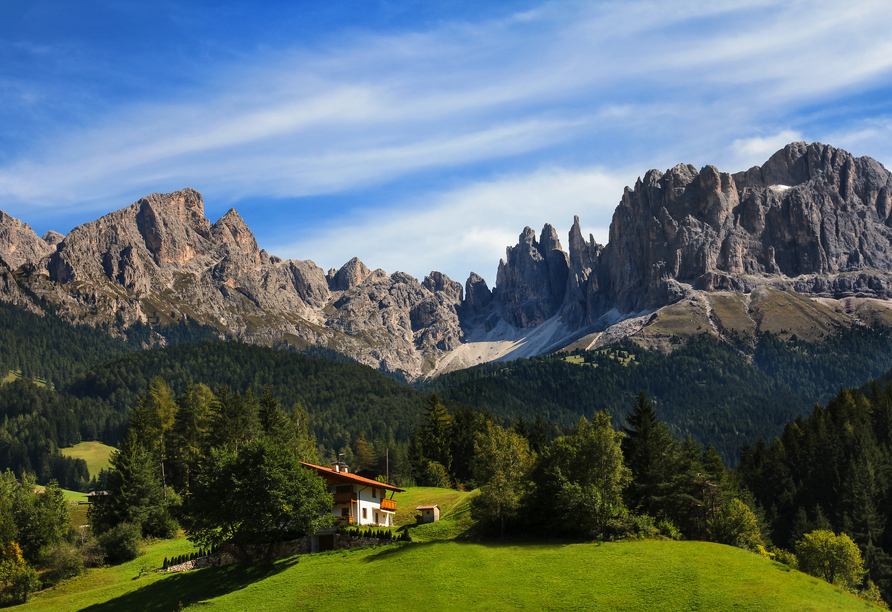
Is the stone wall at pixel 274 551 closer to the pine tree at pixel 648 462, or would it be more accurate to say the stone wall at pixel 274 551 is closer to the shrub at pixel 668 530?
the shrub at pixel 668 530

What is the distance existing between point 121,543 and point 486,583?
42236 millimetres

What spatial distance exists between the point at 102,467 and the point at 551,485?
16321cm

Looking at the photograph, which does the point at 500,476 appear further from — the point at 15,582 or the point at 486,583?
the point at 15,582

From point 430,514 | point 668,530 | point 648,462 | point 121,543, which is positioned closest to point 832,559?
point 648,462

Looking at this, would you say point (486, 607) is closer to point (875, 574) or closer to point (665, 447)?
point (665, 447)

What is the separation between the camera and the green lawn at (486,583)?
45438mm

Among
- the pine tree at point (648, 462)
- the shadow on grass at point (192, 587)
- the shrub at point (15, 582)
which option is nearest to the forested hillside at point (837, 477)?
the pine tree at point (648, 462)

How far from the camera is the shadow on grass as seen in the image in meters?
56.8

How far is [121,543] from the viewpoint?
72.6m

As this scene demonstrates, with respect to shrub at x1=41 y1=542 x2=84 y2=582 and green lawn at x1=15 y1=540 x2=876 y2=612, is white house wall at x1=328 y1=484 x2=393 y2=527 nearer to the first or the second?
green lawn at x1=15 y1=540 x2=876 y2=612

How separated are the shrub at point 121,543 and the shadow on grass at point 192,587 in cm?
1194

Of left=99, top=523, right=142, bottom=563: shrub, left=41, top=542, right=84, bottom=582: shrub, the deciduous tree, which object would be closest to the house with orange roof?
the deciduous tree

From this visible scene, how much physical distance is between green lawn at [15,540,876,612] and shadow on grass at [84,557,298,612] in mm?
106

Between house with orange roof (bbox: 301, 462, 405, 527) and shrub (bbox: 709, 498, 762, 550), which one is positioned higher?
house with orange roof (bbox: 301, 462, 405, 527)
